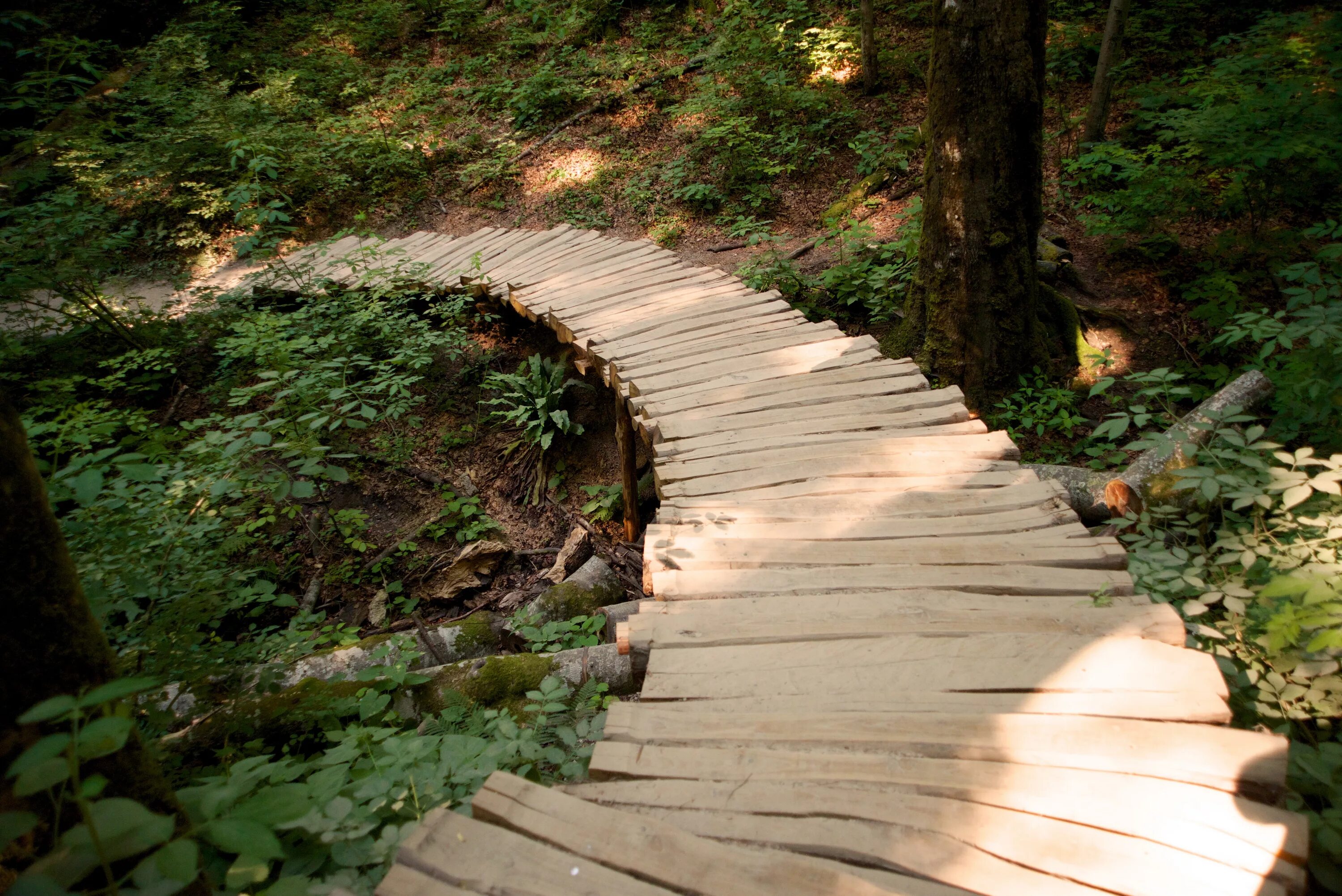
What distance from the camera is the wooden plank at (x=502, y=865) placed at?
65.6 inches

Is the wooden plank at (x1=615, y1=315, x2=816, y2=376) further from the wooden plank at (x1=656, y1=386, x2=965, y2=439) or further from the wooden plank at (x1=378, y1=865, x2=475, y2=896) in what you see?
the wooden plank at (x1=378, y1=865, x2=475, y2=896)

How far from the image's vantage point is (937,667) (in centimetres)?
236

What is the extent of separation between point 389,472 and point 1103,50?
926cm

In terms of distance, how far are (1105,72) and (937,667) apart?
27.5ft

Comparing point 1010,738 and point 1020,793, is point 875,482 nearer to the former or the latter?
point 1010,738

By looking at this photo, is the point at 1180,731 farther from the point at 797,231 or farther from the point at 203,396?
the point at 203,396

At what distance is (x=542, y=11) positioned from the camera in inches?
534

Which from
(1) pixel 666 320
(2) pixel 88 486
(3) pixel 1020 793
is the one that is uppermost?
(2) pixel 88 486

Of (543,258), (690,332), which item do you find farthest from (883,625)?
(543,258)

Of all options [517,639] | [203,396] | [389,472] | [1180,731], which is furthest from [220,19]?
[1180,731]

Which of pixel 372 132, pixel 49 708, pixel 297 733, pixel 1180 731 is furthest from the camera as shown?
pixel 372 132

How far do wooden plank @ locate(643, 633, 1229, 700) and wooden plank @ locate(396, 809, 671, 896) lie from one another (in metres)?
0.72

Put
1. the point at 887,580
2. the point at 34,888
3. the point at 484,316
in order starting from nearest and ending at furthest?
the point at 34,888 < the point at 887,580 < the point at 484,316

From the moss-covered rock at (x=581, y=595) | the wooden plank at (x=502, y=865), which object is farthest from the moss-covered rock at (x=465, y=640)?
the wooden plank at (x=502, y=865)
